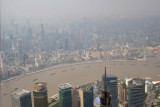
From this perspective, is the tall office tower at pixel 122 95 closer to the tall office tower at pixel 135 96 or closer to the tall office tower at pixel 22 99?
the tall office tower at pixel 135 96

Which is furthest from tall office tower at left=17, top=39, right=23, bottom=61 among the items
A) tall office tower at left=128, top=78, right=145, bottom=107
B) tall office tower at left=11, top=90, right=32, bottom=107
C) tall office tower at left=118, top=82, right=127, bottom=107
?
tall office tower at left=128, top=78, right=145, bottom=107

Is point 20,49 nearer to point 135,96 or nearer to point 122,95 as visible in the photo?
point 122,95

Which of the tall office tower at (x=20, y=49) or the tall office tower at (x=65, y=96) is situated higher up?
the tall office tower at (x=20, y=49)

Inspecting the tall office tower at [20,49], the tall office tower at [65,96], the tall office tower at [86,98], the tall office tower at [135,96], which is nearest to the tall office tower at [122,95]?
the tall office tower at [135,96]

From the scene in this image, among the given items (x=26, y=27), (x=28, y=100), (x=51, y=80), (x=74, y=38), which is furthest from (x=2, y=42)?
(x=28, y=100)

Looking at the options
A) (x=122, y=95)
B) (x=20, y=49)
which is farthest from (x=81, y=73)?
(x=20, y=49)

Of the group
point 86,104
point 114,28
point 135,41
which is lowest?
point 86,104

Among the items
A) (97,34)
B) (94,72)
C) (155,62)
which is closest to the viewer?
(94,72)

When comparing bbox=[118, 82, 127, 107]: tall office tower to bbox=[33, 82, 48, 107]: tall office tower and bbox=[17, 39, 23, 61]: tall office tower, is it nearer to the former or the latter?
bbox=[33, 82, 48, 107]: tall office tower

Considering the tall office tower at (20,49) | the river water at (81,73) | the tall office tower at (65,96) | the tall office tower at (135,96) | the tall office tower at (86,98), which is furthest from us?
the tall office tower at (20,49)

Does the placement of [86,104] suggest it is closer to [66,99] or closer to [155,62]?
[66,99]
